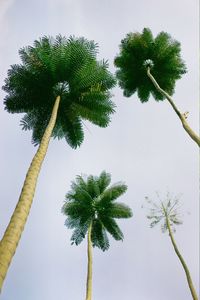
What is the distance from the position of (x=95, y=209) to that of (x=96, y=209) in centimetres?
6

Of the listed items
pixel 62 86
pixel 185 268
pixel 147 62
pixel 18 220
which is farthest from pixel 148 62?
pixel 18 220

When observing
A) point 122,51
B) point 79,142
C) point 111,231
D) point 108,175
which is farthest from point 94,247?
point 122,51

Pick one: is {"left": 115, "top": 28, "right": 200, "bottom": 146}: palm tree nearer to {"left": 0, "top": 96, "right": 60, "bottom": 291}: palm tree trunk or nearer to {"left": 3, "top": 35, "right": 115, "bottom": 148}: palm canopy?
{"left": 3, "top": 35, "right": 115, "bottom": 148}: palm canopy

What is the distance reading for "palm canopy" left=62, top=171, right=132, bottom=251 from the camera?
68.9 feet

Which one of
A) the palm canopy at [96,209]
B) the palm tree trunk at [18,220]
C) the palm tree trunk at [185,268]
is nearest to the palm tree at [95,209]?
the palm canopy at [96,209]

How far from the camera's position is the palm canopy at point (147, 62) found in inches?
725

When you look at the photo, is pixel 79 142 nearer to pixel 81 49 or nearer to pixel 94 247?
pixel 81 49

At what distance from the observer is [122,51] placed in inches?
748

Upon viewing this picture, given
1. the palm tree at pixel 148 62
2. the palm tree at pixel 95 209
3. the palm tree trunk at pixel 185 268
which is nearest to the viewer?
the palm tree trunk at pixel 185 268

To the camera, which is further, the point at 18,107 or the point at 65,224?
the point at 65,224

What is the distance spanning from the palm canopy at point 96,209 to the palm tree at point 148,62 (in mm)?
5763

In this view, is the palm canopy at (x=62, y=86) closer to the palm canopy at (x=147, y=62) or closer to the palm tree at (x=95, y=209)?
the palm canopy at (x=147, y=62)

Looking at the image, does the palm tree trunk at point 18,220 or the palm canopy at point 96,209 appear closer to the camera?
the palm tree trunk at point 18,220

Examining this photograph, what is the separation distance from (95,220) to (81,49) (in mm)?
11286
